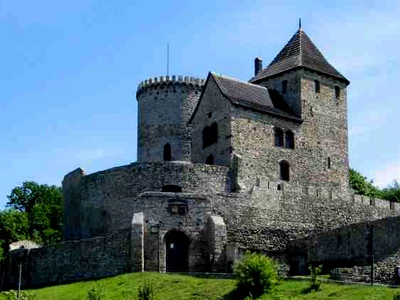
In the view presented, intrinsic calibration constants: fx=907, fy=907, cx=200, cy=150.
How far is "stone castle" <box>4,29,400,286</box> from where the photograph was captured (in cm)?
5172

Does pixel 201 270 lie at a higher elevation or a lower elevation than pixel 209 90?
lower

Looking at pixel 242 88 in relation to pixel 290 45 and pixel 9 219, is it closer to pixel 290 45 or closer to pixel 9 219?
pixel 290 45

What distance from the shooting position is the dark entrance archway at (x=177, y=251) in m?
52.6

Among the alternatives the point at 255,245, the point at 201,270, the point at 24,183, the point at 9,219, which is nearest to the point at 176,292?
the point at 201,270

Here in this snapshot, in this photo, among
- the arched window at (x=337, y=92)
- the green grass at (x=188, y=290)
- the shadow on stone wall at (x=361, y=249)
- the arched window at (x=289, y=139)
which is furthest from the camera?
the arched window at (x=337, y=92)

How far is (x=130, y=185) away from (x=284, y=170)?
11531 millimetres

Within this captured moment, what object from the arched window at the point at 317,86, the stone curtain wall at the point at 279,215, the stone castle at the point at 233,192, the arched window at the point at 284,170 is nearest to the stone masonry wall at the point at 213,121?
the stone castle at the point at 233,192

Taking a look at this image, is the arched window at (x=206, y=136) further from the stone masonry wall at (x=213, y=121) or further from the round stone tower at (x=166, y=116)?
the round stone tower at (x=166, y=116)

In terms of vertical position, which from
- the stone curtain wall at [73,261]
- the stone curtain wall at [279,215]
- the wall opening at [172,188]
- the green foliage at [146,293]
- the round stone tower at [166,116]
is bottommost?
the green foliage at [146,293]

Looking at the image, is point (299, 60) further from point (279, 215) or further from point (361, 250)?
point (361, 250)

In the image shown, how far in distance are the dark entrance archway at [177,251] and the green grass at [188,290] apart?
346 cm

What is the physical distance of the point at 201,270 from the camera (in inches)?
2073

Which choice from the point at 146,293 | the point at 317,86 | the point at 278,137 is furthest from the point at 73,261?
the point at 317,86

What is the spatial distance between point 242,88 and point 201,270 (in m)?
16.6
